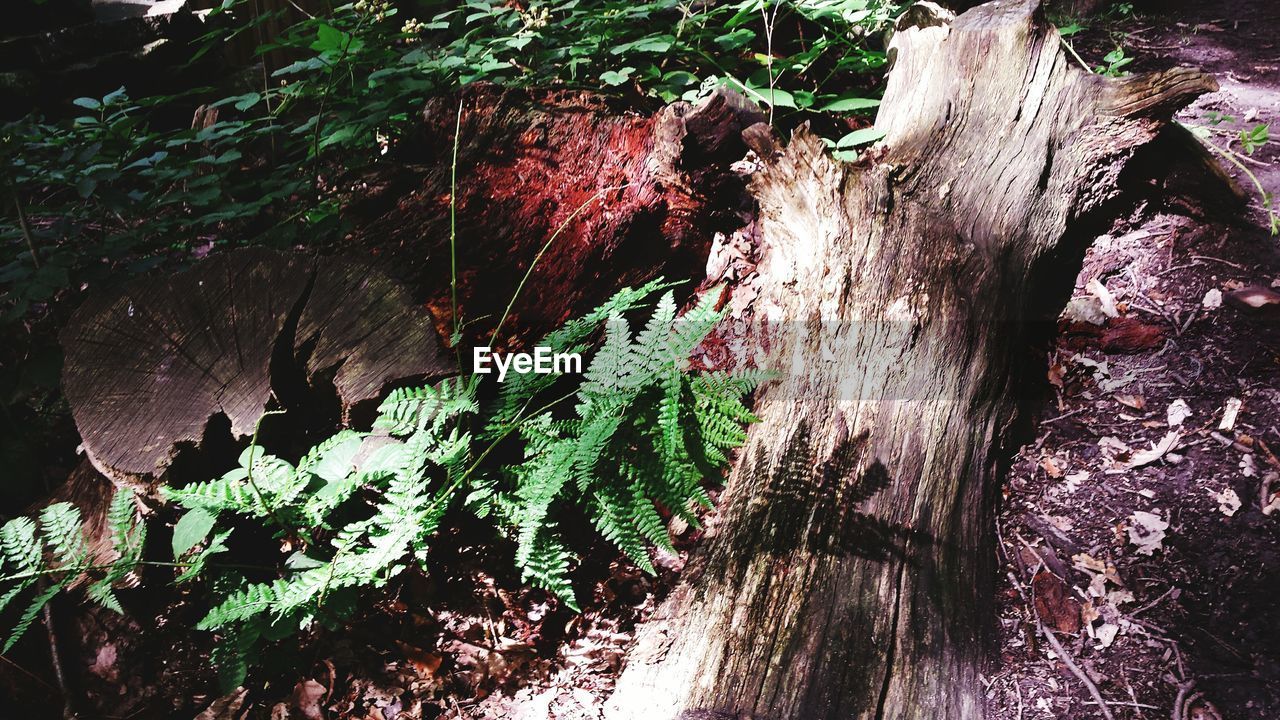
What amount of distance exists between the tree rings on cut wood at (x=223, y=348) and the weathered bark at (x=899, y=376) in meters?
1.08

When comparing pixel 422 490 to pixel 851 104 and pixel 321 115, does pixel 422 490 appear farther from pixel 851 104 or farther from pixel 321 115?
pixel 851 104

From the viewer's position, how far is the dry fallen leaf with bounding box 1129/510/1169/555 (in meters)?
2.03

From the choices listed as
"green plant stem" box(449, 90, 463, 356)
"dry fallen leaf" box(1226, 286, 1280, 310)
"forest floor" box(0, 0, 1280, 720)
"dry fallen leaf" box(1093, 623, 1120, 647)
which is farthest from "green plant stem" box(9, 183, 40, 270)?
"dry fallen leaf" box(1226, 286, 1280, 310)

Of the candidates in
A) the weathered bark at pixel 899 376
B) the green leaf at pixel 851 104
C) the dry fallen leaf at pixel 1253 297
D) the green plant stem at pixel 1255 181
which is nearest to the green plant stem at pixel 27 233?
the weathered bark at pixel 899 376

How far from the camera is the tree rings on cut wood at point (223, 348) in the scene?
1966 millimetres

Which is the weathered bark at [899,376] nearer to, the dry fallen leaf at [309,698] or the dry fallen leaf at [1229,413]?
the dry fallen leaf at [1229,413]

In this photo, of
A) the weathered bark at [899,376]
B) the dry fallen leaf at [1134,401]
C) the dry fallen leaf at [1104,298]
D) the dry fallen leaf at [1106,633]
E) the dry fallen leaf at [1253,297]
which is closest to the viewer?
the weathered bark at [899,376]

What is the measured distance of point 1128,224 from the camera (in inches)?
115

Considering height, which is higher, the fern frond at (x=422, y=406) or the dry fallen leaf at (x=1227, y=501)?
the fern frond at (x=422, y=406)

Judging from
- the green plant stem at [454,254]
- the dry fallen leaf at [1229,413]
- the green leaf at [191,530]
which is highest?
the green plant stem at [454,254]

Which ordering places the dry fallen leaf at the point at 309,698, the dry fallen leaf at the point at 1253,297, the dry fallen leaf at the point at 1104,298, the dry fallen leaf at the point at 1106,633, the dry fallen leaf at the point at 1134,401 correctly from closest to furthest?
the dry fallen leaf at the point at 1106,633 < the dry fallen leaf at the point at 309,698 < the dry fallen leaf at the point at 1134,401 < the dry fallen leaf at the point at 1253,297 < the dry fallen leaf at the point at 1104,298

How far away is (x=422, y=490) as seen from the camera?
6.41 feet

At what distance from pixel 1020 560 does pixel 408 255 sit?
2244 mm

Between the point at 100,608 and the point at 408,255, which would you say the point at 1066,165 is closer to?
the point at 408,255
